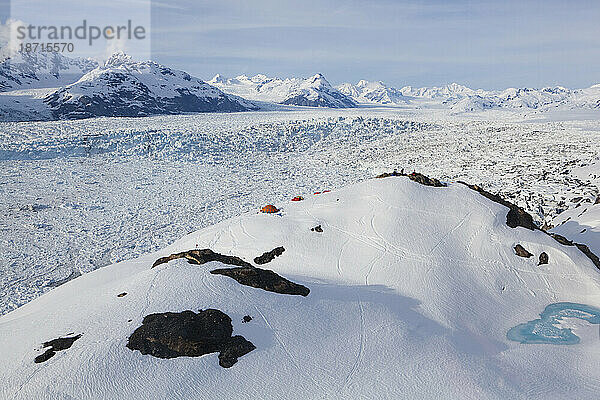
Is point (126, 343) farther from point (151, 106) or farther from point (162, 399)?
point (151, 106)

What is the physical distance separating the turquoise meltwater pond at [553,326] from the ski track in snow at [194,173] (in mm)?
3077

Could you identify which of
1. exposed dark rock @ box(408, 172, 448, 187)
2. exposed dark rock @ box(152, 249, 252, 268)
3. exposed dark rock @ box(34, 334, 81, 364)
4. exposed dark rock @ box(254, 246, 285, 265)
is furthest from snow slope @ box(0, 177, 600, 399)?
exposed dark rock @ box(408, 172, 448, 187)

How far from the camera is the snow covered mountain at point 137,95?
8262 centimetres

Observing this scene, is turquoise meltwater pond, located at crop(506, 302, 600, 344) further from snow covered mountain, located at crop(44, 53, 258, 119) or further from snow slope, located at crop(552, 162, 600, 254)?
snow covered mountain, located at crop(44, 53, 258, 119)

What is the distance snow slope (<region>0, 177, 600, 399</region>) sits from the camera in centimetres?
678

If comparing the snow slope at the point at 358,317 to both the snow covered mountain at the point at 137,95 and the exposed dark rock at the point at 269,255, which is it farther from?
the snow covered mountain at the point at 137,95

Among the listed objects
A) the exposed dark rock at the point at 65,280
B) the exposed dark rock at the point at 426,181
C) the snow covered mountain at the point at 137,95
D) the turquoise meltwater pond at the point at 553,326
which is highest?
the snow covered mountain at the point at 137,95

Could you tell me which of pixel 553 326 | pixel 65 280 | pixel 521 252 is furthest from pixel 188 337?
pixel 521 252

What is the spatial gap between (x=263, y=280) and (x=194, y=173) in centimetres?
2453

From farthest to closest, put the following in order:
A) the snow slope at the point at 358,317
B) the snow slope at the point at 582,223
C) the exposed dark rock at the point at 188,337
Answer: the snow slope at the point at 582,223, the exposed dark rock at the point at 188,337, the snow slope at the point at 358,317

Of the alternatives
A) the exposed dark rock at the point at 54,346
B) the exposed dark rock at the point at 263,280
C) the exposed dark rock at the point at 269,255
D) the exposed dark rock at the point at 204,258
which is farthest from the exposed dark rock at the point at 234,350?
the exposed dark rock at the point at 269,255

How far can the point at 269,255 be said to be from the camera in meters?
12.7

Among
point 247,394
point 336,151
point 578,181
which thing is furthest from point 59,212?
point 578,181

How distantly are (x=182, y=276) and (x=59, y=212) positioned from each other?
52.0 feet
